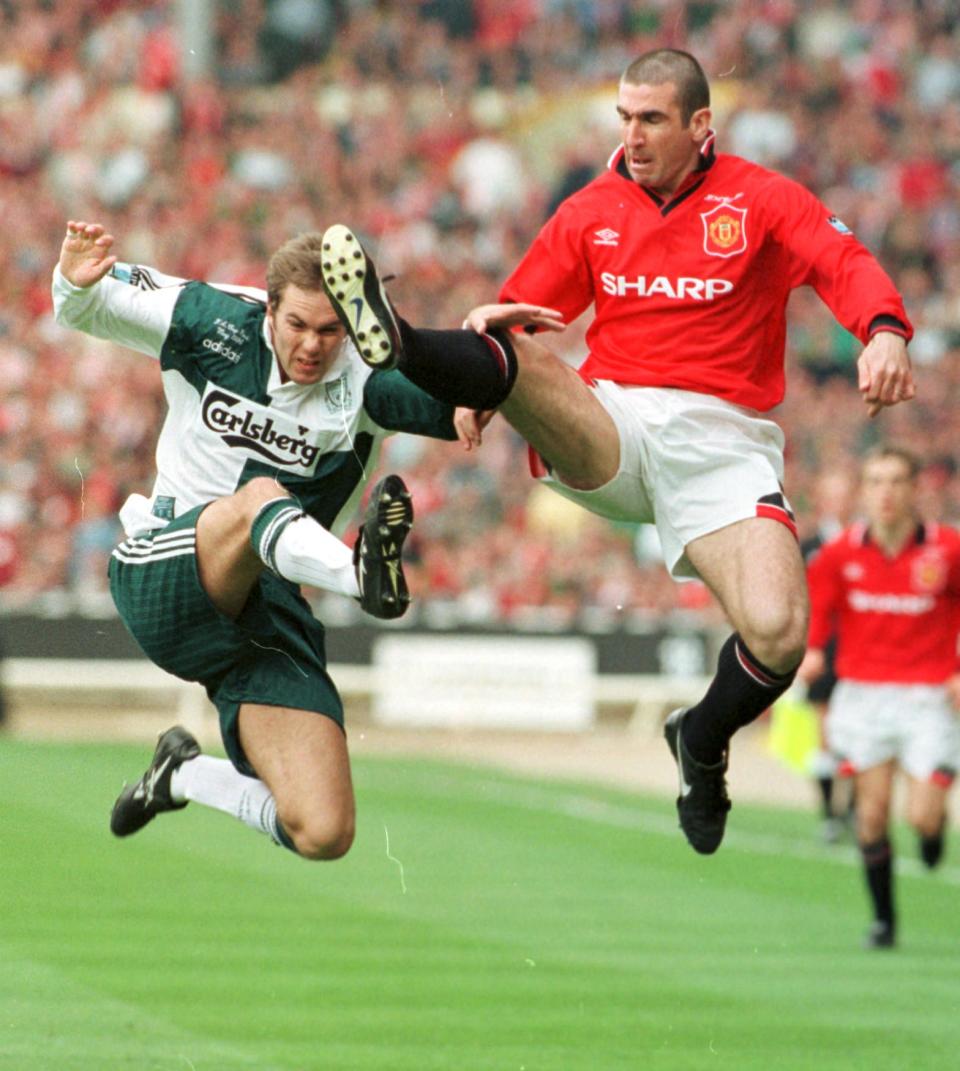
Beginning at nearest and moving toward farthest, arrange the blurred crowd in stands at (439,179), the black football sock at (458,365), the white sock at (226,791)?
1. the black football sock at (458,365)
2. the white sock at (226,791)
3. the blurred crowd in stands at (439,179)

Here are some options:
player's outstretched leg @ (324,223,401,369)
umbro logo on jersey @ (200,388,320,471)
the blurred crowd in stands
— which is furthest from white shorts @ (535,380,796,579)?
the blurred crowd in stands

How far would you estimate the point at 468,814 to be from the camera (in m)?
15.2

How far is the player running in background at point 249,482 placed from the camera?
6.60m

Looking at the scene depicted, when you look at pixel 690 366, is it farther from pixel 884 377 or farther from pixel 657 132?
pixel 884 377

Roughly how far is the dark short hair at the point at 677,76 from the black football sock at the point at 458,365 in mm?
960

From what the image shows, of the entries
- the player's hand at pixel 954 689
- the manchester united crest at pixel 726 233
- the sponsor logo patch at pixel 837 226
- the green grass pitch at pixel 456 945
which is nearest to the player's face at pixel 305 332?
the manchester united crest at pixel 726 233

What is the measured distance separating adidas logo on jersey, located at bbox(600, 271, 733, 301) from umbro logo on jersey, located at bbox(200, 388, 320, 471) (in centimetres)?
103

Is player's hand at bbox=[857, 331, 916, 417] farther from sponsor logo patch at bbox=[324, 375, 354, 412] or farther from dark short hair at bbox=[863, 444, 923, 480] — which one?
dark short hair at bbox=[863, 444, 923, 480]

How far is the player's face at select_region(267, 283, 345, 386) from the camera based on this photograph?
6.57 metres

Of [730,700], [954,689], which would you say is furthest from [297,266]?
[954,689]

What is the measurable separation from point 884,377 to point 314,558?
63.6 inches

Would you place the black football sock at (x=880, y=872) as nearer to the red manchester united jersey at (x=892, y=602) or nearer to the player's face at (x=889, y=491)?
the red manchester united jersey at (x=892, y=602)

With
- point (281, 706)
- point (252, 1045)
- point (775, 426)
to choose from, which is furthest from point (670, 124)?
point (252, 1045)

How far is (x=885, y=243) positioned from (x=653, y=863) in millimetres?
10181
